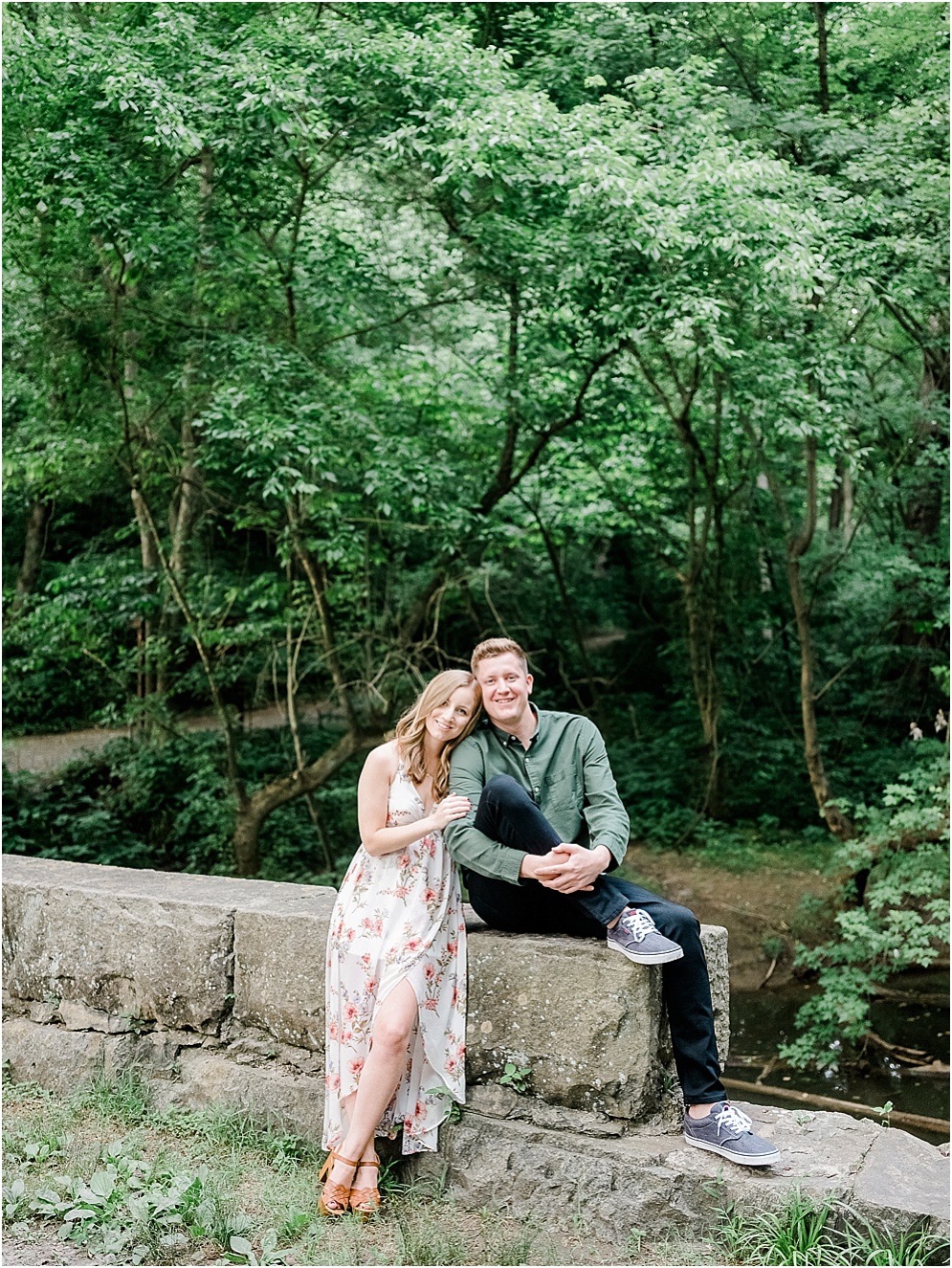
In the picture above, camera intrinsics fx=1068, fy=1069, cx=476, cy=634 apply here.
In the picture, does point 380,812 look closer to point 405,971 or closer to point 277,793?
point 405,971

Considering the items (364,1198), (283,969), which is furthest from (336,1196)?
(283,969)

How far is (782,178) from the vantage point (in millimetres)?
6203

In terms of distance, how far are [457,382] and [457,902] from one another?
6344 mm

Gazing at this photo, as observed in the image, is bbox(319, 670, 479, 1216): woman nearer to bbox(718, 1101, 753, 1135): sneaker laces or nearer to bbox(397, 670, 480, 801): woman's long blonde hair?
bbox(397, 670, 480, 801): woman's long blonde hair

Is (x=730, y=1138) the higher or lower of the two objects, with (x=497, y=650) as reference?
lower

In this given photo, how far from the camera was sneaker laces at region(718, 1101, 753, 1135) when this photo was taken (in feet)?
8.75

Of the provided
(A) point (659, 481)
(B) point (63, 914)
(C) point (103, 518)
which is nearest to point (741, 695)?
(A) point (659, 481)

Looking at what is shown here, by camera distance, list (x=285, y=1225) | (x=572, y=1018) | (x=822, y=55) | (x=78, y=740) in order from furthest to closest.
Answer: (x=78, y=740) → (x=822, y=55) → (x=572, y=1018) → (x=285, y=1225)

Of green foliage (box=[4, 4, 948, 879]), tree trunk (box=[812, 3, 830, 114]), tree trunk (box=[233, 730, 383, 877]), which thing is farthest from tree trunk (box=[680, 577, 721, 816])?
tree trunk (box=[812, 3, 830, 114])

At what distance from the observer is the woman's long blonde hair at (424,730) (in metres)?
2.93

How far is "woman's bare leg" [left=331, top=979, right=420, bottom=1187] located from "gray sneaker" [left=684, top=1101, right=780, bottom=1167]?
76cm

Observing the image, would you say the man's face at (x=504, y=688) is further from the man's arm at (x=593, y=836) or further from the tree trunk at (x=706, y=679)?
the tree trunk at (x=706, y=679)

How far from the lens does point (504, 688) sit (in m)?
2.92

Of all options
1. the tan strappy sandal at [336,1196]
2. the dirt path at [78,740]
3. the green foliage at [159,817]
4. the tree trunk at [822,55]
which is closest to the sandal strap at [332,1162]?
the tan strappy sandal at [336,1196]
